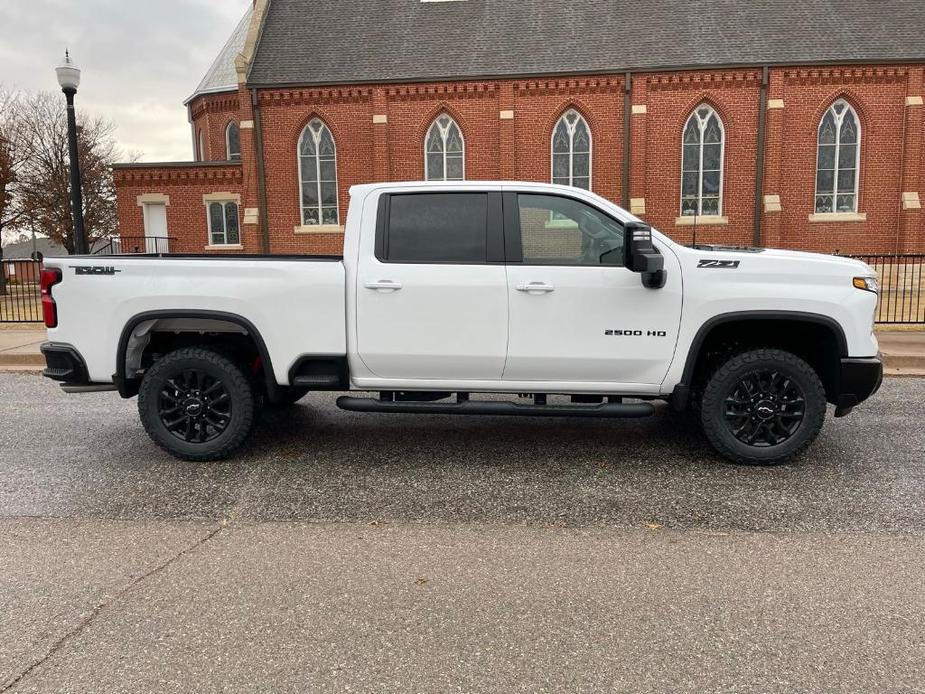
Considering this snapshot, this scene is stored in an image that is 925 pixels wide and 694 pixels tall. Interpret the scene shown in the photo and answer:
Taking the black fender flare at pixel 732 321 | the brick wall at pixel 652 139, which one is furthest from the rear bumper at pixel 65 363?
the brick wall at pixel 652 139

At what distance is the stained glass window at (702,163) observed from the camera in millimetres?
23156

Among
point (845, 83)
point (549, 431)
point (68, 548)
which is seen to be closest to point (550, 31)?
point (845, 83)

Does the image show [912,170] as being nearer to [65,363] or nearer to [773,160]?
[773,160]

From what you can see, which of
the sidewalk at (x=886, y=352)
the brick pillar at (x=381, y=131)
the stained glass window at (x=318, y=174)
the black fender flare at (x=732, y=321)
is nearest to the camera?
the black fender flare at (x=732, y=321)

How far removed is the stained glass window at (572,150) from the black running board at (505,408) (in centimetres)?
1950

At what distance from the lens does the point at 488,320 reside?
16.5ft

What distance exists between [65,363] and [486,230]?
3413 mm

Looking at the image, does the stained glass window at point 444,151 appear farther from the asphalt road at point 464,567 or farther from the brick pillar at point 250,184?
the asphalt road at point 464,567

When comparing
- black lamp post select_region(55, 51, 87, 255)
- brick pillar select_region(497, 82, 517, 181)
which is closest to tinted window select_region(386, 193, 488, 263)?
black lamp post select_region(55, 51, 87, 255)

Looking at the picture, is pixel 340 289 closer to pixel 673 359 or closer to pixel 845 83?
pixel 673 359

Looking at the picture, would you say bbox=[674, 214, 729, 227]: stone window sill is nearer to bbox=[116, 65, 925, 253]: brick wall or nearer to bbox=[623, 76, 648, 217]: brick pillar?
bbox=[116, 65, 925, 253]: brick wall

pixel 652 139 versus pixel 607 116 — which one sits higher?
pixel 607 116

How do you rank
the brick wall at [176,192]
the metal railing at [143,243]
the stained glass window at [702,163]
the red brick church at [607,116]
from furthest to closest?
the brick wall at [176,192] < the metal railing at [143,243] < the stained glass window at [702,163] < the red brick church at [607,116]

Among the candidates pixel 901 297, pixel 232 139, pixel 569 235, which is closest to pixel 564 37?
pixel 901 297
